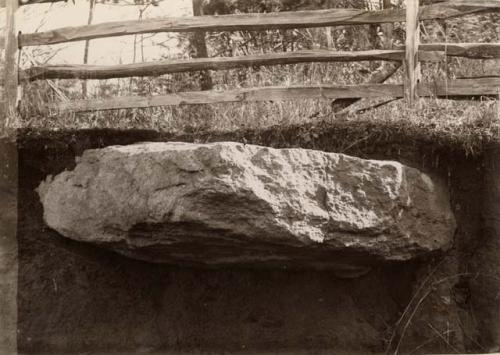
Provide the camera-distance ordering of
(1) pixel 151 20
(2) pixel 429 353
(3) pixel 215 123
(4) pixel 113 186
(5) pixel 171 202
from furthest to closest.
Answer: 1. (1) pixel 151 20
2. (3) pixel 215 123
3. (2) pixel 429 353
4. (4) pixel 113 186
5. (5) pixel 171 202

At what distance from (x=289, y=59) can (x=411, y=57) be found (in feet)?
2.69

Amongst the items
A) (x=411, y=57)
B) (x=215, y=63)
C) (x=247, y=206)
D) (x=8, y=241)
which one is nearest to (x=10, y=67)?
(x=8, y=241)

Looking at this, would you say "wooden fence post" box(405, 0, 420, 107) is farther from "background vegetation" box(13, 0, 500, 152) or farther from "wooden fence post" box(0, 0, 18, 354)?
"wooden fence post" box(0, 0, 18, 354)

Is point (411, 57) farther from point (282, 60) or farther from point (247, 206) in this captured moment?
point (247, 206)

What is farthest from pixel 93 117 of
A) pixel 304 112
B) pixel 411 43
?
pixel 411 43

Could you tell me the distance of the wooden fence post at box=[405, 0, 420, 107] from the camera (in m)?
4.31

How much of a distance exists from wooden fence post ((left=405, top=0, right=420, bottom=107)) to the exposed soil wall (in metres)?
0.54

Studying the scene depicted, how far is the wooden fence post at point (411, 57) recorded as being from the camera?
4.31 meters

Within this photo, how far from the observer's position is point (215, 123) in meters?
4.16

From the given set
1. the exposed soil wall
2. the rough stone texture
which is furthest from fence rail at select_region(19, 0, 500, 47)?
the rough stone texture

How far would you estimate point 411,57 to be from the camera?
14.3ft

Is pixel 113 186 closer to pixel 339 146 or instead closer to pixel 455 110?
pixel 339 146

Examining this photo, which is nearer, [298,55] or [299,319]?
[299,319]

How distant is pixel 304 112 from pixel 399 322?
4.78 feet
